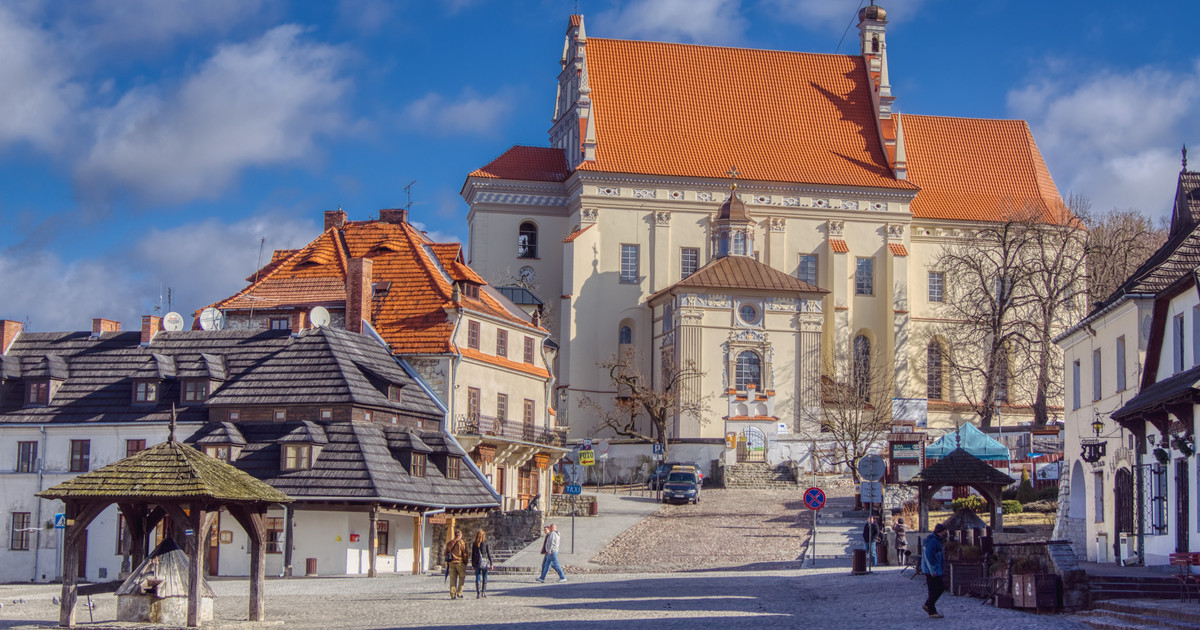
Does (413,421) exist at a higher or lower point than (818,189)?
lower

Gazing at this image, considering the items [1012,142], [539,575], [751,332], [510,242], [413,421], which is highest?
[1012,142]

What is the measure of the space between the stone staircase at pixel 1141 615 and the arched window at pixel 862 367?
48.4 meters

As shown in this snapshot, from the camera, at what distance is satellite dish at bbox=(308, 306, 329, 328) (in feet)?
167

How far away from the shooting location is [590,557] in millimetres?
43344

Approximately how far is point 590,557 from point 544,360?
16735 millimetres

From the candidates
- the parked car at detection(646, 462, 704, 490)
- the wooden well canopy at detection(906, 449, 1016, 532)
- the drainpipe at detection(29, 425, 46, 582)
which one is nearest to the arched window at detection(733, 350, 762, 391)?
the parked car at detection(646, 462, 704, 490)

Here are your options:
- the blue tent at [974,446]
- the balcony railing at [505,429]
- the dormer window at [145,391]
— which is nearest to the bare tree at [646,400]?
the balcony railing at [505,429]

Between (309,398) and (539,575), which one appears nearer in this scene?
(539,575)

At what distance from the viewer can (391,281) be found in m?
56.3

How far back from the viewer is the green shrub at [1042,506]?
159 ft

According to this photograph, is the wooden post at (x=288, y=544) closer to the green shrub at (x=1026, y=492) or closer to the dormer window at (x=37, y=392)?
the dormer window at (x=37, y=392)

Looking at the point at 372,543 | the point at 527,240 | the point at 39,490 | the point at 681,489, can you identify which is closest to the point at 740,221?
the point at 527,240

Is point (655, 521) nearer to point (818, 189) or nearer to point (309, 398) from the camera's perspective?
point (309, 398)

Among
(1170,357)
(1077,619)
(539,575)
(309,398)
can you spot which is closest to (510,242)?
(309,398)
